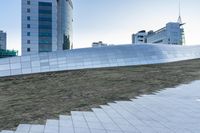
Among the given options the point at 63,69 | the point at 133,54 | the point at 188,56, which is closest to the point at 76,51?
the point at 63,69

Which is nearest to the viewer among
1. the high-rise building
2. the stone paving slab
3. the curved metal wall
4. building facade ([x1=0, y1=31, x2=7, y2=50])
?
the stone paving slab

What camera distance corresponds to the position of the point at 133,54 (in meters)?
50.2

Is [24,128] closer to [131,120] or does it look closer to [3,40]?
[131,120]

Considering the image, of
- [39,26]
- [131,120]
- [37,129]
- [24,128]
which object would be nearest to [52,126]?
[37,129]

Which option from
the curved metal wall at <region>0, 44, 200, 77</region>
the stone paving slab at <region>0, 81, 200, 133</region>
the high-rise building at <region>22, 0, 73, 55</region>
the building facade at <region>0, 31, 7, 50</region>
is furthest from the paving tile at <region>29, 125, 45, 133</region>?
the building facade at <region>0, 31, 7, 50</region>

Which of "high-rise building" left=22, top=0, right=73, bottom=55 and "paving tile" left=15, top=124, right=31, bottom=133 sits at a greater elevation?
"high-rise building" left=22, top=0, right=73, bottom=55

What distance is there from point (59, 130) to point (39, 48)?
4123 inches

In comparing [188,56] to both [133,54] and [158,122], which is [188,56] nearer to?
[133,54]

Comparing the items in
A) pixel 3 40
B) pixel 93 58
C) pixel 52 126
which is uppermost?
pixel 3 40

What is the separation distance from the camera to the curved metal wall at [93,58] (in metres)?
40.8

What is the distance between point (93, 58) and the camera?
46344 mm

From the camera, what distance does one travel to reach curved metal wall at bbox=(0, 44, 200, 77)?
4075 cm

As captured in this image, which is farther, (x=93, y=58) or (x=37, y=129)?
(x=93, y=58)

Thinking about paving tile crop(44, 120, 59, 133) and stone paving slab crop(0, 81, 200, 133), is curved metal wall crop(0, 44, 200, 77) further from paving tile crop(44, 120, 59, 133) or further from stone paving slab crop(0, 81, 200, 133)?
paving tile crop(44, 120, 59, 133)
